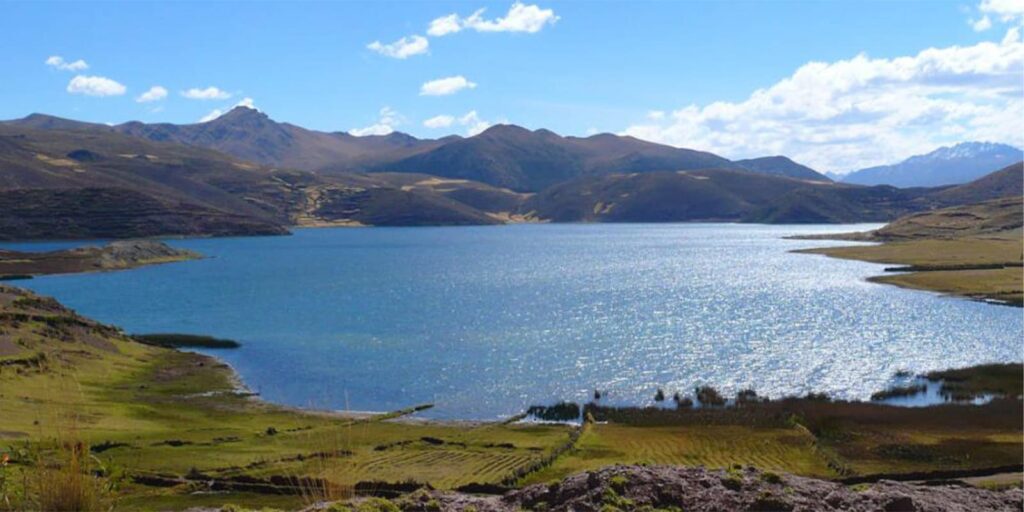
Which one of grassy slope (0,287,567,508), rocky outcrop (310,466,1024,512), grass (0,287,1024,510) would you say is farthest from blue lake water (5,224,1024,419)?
rocky outcrop (310,466,1024,512)

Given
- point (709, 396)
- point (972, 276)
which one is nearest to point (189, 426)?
point (709, 396)

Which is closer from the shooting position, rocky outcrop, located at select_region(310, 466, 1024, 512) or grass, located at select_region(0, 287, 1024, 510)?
rocky outcrop, located at select_region(310, 466, 1024, 512)

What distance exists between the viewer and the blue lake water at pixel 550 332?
7831 cm

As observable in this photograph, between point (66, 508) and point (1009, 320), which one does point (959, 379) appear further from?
point (66, 508)

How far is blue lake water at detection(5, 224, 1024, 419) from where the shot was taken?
7831 cm

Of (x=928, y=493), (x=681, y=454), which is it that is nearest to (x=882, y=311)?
(x=681, y=454)

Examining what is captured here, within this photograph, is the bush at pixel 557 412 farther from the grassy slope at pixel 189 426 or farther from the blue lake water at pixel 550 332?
the grassy slope at pixel 189 426

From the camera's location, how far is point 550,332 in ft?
352

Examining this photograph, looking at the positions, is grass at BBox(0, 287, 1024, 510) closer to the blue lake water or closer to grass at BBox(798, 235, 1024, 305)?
the blue lake water

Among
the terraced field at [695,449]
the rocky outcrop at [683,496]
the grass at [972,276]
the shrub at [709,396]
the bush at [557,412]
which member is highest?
the rocky outcrop at [683,496]

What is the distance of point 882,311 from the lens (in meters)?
122

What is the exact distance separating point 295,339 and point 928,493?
93.8 m

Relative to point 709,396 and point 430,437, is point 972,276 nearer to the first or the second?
point 709,396

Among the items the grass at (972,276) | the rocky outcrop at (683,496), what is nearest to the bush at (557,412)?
the rocky outcrop at (683,496)
